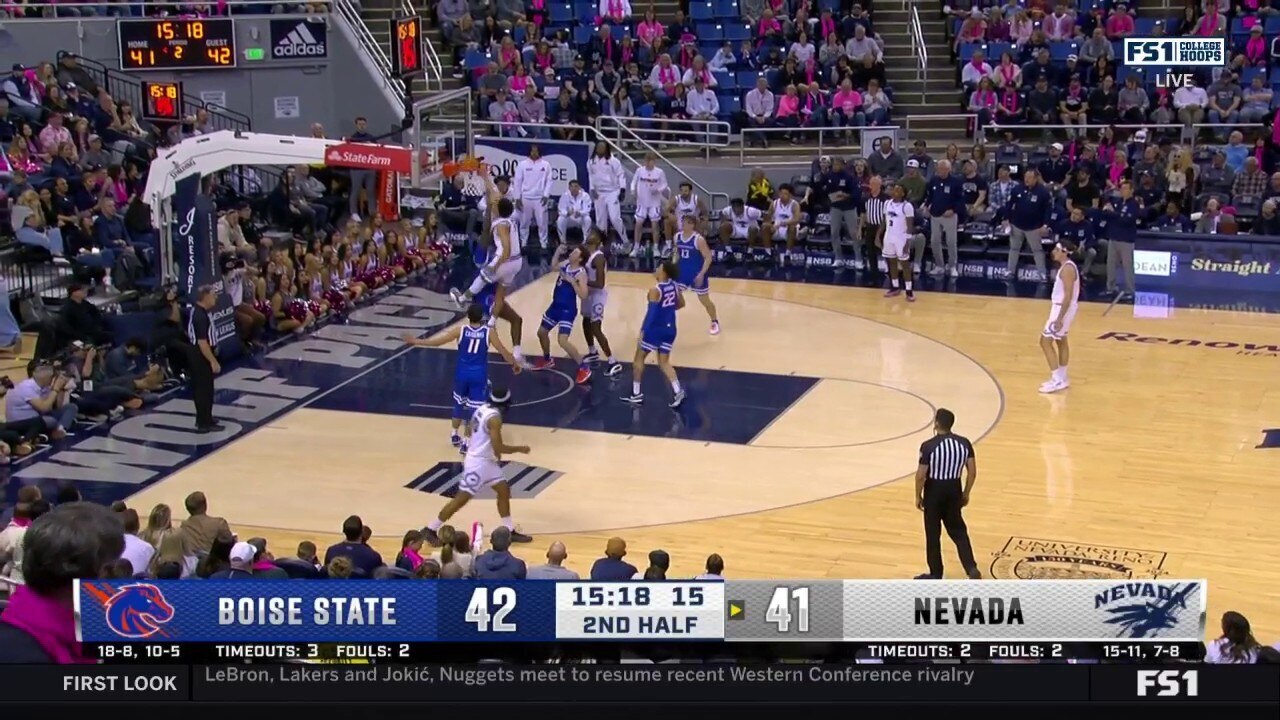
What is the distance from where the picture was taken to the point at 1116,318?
22.6 meters

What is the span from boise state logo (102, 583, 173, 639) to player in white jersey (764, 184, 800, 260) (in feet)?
72.0

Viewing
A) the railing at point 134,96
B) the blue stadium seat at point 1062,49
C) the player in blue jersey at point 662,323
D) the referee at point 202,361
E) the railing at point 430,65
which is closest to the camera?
the referee at point 202,361

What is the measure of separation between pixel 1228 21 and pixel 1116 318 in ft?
30.5

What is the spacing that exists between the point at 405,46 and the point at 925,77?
9818 millimetres

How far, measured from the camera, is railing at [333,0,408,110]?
28938 millimetres

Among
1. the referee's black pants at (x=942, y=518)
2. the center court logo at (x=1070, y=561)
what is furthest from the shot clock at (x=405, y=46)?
the referee's black pants at (x=942, y=518)

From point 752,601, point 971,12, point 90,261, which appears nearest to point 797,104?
point 971,12

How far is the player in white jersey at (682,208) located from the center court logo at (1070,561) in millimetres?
11624

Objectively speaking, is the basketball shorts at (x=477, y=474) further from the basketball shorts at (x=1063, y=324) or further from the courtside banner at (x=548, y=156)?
the courtside banner at (x=548, y=156)

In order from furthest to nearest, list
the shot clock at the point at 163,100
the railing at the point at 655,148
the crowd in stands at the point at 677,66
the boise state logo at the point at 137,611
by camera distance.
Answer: the crowd in stands at the point at 677,66 → the railing at the point at 655,148 → the shot clock at the point at 163,100 → the boise state logo at the point at 137,611

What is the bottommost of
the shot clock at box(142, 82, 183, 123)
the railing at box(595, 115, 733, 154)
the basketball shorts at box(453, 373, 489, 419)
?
the basketball shorts at box(453, 373, 489, 419)

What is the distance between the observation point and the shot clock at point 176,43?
89.5 ft

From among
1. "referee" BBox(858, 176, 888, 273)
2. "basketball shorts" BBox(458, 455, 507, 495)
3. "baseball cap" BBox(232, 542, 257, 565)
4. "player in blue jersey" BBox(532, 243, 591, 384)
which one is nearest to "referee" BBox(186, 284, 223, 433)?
"player in blue jersey" BBox(532, 243, 591, 384)

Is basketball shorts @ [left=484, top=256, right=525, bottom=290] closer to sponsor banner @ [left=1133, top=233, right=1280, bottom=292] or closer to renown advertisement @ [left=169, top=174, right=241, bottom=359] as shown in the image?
renown advertisement @ [left=169, top=174, right=241, bottom=359]
